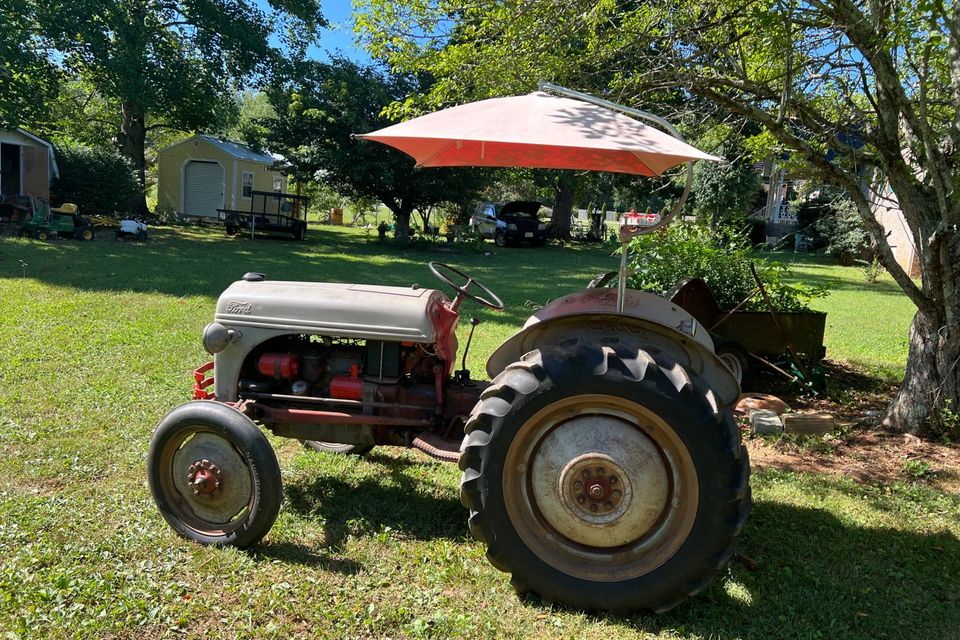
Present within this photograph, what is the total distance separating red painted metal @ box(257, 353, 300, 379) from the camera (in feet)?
13.1

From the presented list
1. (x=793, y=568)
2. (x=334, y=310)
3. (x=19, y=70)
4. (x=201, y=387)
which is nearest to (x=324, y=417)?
(x=334, y=310)

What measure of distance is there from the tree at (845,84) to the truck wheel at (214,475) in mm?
3952

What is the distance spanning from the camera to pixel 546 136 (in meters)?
2.97

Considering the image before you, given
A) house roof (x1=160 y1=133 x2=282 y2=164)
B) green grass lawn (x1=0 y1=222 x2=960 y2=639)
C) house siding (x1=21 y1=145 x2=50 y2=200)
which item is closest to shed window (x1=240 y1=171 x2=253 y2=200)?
house roof (x1=160 y1=133 x2=282 y2=164)

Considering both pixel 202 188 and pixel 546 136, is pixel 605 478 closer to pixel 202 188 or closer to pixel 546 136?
pixel 546 136

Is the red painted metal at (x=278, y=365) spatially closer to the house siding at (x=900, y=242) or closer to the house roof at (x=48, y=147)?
the house siding at (x=900, y=242)

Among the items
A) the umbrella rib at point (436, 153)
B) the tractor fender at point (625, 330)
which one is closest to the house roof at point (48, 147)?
the umbrella rib at point (436, 153)

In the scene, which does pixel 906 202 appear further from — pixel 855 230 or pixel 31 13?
pixel 31 13

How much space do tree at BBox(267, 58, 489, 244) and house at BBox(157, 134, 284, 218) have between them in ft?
25.8

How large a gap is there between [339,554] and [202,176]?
98.3 feet

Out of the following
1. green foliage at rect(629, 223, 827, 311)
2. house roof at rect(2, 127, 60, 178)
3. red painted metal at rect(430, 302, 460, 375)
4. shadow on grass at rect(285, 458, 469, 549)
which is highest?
house roof at rect(2, 127, 60, 178)

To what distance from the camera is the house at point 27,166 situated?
71.8 ft

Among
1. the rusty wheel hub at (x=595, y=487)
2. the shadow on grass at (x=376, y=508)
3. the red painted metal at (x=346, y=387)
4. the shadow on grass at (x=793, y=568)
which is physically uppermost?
the red painted metal at (x=346, y=387)

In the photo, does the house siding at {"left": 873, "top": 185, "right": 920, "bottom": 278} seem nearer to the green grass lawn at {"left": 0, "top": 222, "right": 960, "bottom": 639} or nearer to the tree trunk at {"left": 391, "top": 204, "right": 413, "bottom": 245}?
the tree trunk at {"left": 391, "top": 204, "right": 413, "bottom": 245}
